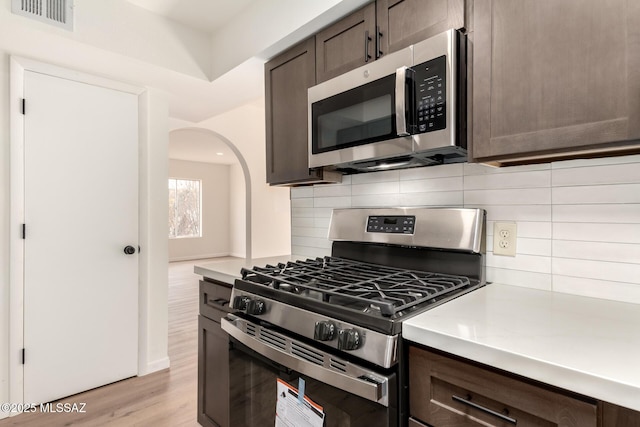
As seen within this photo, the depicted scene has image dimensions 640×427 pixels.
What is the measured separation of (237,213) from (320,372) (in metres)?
Result: 8.39

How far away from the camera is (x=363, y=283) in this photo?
117 centimetres

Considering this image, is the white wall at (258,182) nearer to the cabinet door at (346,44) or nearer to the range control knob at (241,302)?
the cabinet door at (346,44)

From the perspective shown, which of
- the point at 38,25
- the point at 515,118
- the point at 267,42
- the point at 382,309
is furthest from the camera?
the point at 267,42

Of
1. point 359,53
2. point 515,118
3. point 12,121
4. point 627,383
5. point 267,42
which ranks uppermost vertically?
point 267,42

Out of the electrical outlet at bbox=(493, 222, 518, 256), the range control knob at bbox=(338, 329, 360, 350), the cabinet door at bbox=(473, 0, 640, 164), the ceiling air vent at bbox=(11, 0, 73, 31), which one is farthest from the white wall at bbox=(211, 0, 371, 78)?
the range control knob at bbox=(338, 329, 360, 350)

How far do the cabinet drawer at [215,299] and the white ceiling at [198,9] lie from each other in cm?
162

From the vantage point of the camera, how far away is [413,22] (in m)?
1.26

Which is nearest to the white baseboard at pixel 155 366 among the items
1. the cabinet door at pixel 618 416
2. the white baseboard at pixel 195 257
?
the cabinet door at pixel 618 416

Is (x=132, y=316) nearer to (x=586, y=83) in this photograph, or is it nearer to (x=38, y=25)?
(x=38, y=25)

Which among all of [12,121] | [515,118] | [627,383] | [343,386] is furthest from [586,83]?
[12,121]

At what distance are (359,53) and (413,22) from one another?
262 mm

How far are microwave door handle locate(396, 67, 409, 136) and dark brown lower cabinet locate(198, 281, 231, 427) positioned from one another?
1.06 metres

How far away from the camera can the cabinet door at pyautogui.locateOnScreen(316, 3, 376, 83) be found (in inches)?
55.1

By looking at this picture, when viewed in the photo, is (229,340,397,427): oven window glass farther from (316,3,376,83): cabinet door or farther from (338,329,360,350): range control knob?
(316,3,376,83): cabinet door
